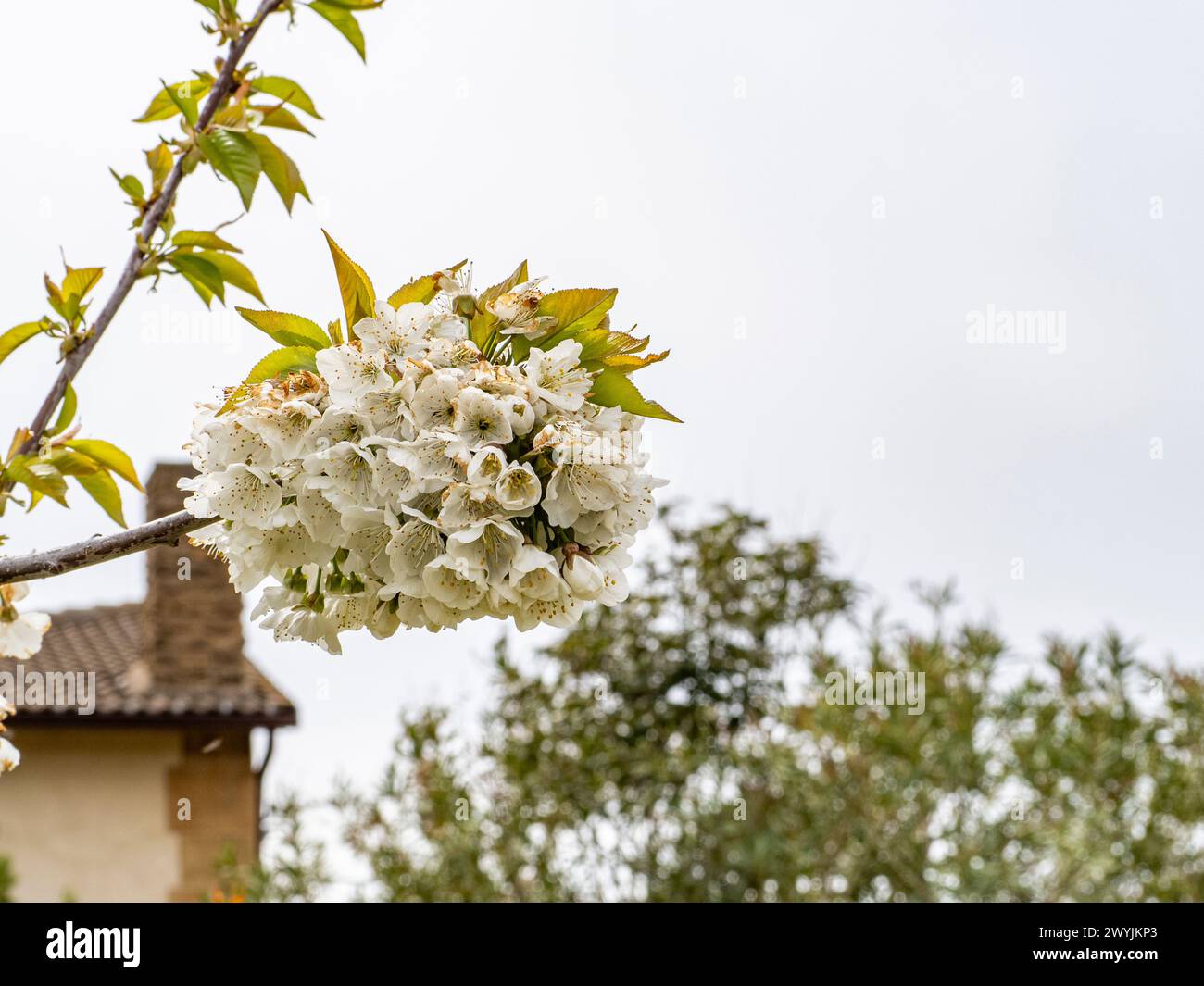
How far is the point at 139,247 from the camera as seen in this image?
1482 mm

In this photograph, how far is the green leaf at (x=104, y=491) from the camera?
1.42m

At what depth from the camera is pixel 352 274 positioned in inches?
45.8

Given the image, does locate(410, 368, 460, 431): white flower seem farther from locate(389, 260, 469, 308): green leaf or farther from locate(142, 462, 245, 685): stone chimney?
locate(142, 462, 245, 685): stone chimney

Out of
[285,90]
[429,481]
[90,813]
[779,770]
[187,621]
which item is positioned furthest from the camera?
[187,621]

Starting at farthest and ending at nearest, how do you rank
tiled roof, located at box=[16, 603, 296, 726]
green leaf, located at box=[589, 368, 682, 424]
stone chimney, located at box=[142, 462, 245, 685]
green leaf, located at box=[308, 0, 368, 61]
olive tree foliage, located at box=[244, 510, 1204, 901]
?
1. stone chimney, located at box=[142, 462, 245, 685]
2. tiled roof, located at box=[16, 603, 296, 726]
3. olive tree foliage, located at box=[244, 510, 1204, 901]
4. green leaf, located at box=[308, 0, 368, 61]
5. green leaf, located at box=[589, 368, 682, 424]

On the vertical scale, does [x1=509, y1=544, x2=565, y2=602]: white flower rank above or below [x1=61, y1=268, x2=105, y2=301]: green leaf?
below

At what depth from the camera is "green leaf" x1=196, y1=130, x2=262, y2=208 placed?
1.41 m

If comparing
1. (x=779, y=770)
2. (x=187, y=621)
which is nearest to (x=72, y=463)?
(x=779, y=770)

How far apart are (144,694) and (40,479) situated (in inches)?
294

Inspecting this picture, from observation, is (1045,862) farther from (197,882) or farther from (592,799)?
(197,882)

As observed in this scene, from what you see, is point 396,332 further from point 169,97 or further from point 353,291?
point 169,97

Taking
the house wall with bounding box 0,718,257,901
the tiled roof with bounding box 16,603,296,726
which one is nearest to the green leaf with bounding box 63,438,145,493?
the tiled roof with bounding box 16,603,296,726

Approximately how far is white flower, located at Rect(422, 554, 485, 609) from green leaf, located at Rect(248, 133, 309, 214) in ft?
1.98
